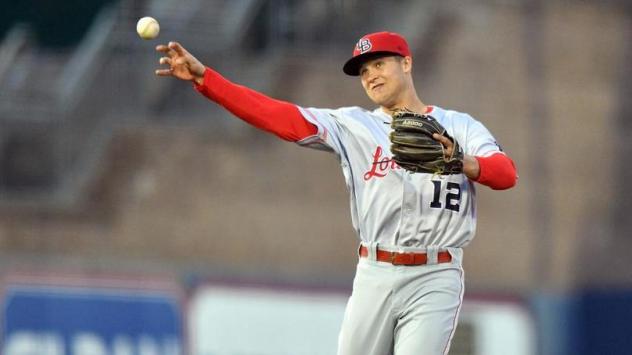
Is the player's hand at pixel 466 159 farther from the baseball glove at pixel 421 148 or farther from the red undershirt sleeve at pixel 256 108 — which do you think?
the red undershirt sleeve at pixel 256 108

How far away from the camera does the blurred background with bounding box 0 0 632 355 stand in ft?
33.3

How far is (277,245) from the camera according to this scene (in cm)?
1123

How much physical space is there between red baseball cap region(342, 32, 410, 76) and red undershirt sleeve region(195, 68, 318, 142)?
32 centimetres

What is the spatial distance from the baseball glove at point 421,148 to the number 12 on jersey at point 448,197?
33cm

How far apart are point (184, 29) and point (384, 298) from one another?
663cm

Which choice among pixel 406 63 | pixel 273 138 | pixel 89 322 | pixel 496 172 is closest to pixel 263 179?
pixel 273 138

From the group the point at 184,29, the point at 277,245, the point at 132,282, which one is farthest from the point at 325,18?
the point at 132,282

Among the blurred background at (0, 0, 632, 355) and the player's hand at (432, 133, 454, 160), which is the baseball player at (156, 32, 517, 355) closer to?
the player's hand at (432, 133, 454, 160)

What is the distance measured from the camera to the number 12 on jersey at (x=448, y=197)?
4.97 m

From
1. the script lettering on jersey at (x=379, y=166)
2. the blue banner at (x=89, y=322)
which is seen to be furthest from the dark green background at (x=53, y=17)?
the script lettering on jersey at (x=379, y=166)

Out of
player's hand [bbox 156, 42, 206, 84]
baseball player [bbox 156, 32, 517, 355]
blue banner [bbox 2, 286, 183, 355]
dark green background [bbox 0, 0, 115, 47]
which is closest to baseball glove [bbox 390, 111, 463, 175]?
baseball player [bbox 156, 32, 517, 355]

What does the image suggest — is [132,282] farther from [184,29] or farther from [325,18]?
[325,18]

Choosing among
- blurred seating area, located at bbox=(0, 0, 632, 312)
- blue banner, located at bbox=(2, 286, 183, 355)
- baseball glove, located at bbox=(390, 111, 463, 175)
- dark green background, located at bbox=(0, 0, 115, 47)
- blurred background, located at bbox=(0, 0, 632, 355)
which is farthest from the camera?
dark green background, located at bbox=(0, 0, 115, 47)

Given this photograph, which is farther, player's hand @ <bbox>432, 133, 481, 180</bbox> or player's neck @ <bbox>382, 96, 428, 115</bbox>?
player's neck @ <bbox>382, 96, 428, 115</bbox>
